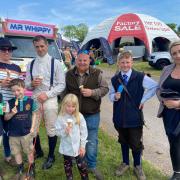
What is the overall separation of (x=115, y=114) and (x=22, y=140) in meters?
1.43

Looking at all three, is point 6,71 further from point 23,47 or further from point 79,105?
point 23,47

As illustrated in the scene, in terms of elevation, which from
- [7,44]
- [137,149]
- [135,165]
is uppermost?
[7,44]

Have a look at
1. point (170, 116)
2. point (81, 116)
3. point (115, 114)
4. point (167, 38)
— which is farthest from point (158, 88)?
point (167, 38)

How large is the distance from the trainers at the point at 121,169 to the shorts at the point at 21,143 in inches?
53.3

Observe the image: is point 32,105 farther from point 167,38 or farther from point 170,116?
point 167,38

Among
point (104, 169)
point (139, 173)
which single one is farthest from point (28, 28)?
point (139, 173)

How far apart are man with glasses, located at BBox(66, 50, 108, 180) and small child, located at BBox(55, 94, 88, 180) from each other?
0.34 meters

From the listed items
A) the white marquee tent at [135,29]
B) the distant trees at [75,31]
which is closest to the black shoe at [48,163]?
the white marquee tent at [135,29]

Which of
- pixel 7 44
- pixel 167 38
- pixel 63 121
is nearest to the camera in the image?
pixel 63 121

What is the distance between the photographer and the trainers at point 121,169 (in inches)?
187

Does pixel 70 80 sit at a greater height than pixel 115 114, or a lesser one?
greater

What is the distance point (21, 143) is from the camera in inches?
182

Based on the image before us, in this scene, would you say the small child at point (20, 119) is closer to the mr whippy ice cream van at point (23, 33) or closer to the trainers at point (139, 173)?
the trainers at point (139, 173)

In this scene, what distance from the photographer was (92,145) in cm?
469
